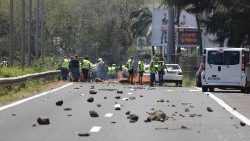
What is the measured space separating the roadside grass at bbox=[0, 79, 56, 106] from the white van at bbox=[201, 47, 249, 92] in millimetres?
7722

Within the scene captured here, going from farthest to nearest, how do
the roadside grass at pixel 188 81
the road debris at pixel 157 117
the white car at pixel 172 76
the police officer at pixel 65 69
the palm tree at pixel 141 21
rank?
the palm tree at pixel 141 21 < the roadside grass at pixel 188 81 < the police officer at pixel 65 69 < the white car at pixel 172 76 < the road debris at pixel 157 117

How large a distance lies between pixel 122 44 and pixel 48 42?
15754mm

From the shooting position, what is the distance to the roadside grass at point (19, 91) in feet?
80.9

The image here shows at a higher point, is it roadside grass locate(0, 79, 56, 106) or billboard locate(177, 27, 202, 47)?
billboard locate(177, 27, 202, 47)

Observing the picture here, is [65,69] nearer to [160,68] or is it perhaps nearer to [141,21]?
[160,68]

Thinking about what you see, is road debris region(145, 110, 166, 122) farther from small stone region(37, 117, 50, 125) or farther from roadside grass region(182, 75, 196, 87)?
roadside grass region(182, 75, 196, 87)

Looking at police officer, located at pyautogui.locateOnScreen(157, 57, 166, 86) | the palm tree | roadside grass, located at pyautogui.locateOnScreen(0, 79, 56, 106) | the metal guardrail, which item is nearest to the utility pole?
police officer, located at pyautogui.locateOnScreen(157, 57, 166, 86)

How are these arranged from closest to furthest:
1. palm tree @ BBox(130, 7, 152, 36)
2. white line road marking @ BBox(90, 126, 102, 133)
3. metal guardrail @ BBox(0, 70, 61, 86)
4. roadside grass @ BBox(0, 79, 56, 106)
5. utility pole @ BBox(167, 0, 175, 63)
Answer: white line road marking @ BBox(90, 126, 102, 133)
roadside grass @ BBox(0, 79, 56, 106)
metal guardrail @ BBox(0, 70, 61, 86)
utility pole @ BBox(167, 0, 175, 63)
palm tree @ BBox(130, 7, 152, 36)

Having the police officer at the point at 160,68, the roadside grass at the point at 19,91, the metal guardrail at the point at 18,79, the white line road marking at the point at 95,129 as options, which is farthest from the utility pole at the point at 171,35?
the white line road marking at the point at 95,129

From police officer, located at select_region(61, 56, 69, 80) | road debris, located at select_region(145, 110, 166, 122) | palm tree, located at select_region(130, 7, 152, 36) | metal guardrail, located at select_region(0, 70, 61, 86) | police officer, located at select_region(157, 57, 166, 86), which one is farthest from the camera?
palm tree, located at select_region(130, 7, 152, 36)

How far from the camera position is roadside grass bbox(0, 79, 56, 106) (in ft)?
80.9

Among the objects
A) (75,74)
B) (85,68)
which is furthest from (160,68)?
(75,74)

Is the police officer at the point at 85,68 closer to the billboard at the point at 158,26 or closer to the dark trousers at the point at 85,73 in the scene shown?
the dark trousers at the point at 85,73

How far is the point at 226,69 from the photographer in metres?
32.4
